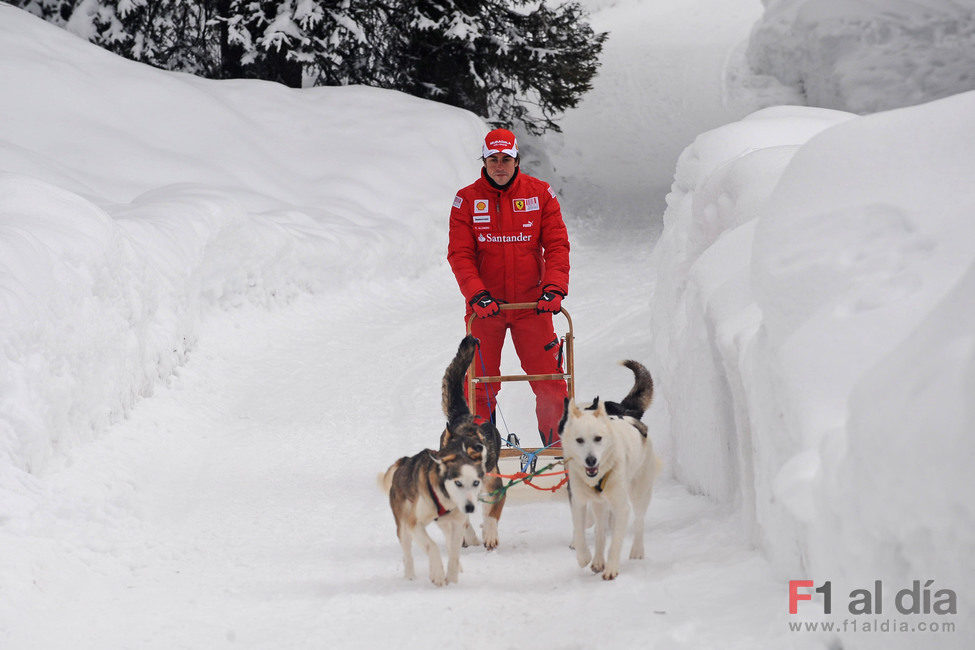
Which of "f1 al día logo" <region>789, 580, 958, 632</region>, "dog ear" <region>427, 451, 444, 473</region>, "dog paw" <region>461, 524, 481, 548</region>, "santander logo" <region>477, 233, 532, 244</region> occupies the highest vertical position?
"santander logo" <region>477, 233, 532, 244</region>

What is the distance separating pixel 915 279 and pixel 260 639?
252 centimetres

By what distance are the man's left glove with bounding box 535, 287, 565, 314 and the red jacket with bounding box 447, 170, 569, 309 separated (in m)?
0.16

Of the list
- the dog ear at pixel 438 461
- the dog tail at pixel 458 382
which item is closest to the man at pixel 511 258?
the dog tail at pixel 458 382

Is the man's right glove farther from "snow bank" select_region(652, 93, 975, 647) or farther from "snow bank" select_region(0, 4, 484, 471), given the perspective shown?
"snow bank" select_region(0, 4, 484, 471)

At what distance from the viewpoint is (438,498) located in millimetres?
3781

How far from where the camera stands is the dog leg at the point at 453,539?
3836mm

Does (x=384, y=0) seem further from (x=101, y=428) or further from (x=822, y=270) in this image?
(x=822, y=270)

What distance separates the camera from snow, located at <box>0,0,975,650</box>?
2582 millimetres

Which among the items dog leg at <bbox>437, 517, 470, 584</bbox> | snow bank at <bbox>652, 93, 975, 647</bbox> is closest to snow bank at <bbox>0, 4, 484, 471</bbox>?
dog leg at <bbox>437, 517, 470, 584</bbox>

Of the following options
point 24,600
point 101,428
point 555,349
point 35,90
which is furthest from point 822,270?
point 35,90

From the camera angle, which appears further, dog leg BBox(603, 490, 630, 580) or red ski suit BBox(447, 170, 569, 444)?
red ski suit BBox(447, 170, 569, 444)

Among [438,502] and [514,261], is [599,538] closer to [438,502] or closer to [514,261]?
[438,502]

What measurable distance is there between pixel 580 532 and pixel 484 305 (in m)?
1.48

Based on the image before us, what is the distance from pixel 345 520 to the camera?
5.01 m
